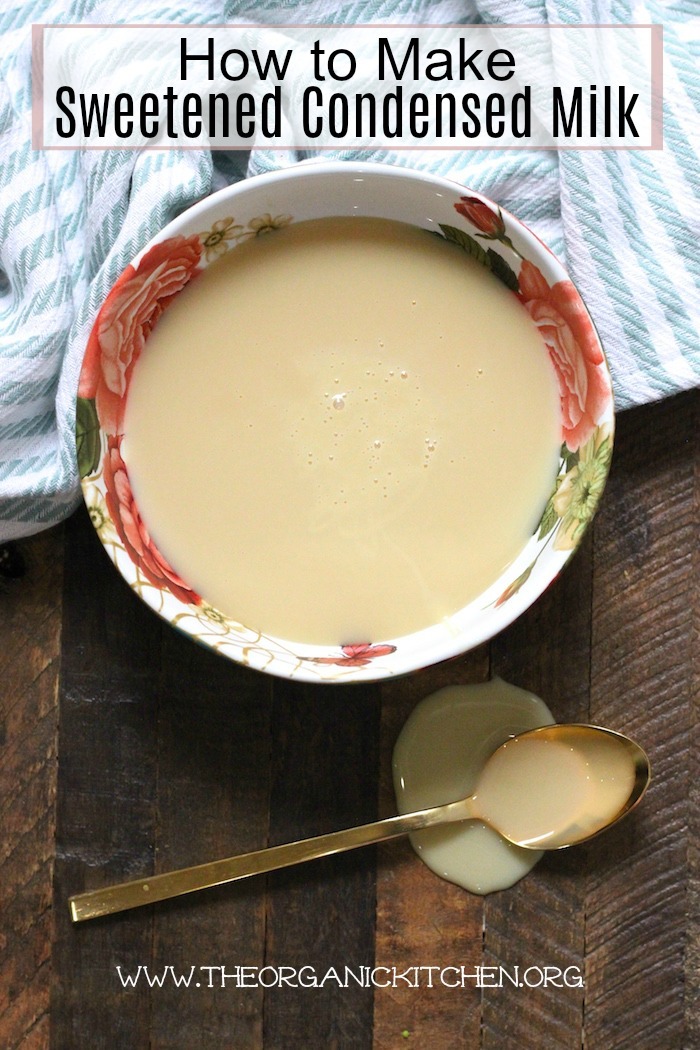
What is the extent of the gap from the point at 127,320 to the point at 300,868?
45 cm

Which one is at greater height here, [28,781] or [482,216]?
[482,216]

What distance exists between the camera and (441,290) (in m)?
0.68

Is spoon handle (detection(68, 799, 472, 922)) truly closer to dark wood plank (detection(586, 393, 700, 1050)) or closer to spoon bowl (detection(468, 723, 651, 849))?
Answer: spoon bowl (detection(468, 723, 651, 849))

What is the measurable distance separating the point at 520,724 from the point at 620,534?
0.56 feet

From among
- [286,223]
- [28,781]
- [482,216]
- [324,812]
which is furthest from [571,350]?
[28,781]

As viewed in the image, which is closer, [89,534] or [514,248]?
[514,248]

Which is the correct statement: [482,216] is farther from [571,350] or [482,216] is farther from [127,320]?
[127,320]

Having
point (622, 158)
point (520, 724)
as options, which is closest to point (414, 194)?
point (622, 158)

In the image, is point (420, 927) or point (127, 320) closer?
point (127, 320)

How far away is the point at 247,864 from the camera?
2.62ft

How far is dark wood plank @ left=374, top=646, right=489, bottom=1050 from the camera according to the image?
0.81m

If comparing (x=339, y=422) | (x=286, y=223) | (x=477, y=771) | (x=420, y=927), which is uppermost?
(x=286, y=223)

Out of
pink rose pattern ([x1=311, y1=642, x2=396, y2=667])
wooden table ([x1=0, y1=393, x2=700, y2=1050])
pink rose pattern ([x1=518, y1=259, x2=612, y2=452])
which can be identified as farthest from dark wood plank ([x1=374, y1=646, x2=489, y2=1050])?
pink rose pattern ([x1=518, y1=259, x2=612, y2=452])

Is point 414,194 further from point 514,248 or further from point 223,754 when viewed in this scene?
point 223,754
